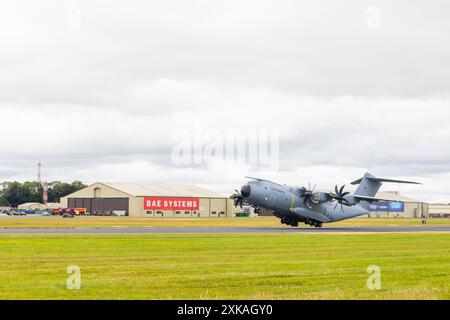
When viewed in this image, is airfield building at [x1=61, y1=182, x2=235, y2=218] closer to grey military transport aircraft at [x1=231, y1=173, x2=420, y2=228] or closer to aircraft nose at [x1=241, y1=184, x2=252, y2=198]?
grey military transport aircraft at [x1=231, y1=173, x2=420, y2=228]

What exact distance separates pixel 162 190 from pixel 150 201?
10958mm

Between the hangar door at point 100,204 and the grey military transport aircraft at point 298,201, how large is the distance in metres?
91.7

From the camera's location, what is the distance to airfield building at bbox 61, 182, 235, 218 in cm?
16700

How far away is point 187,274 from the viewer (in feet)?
83.1

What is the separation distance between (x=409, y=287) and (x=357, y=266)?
7115 mm

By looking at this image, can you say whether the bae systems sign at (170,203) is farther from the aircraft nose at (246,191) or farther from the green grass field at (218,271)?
the green grass field at (218,271)

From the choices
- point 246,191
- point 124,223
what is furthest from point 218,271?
point 124,223

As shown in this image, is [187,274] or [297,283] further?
A: [187,274]

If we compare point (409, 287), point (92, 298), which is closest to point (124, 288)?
point (92, 298)

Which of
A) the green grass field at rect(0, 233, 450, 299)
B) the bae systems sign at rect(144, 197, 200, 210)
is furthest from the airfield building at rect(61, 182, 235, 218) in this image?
the green grass field at rect(0, 233, 450, 299)

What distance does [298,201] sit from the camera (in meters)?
78.4

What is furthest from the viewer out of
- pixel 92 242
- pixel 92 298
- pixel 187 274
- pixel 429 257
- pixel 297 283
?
pixel 92 242

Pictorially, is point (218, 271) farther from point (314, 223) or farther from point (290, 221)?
point (314, 223)
